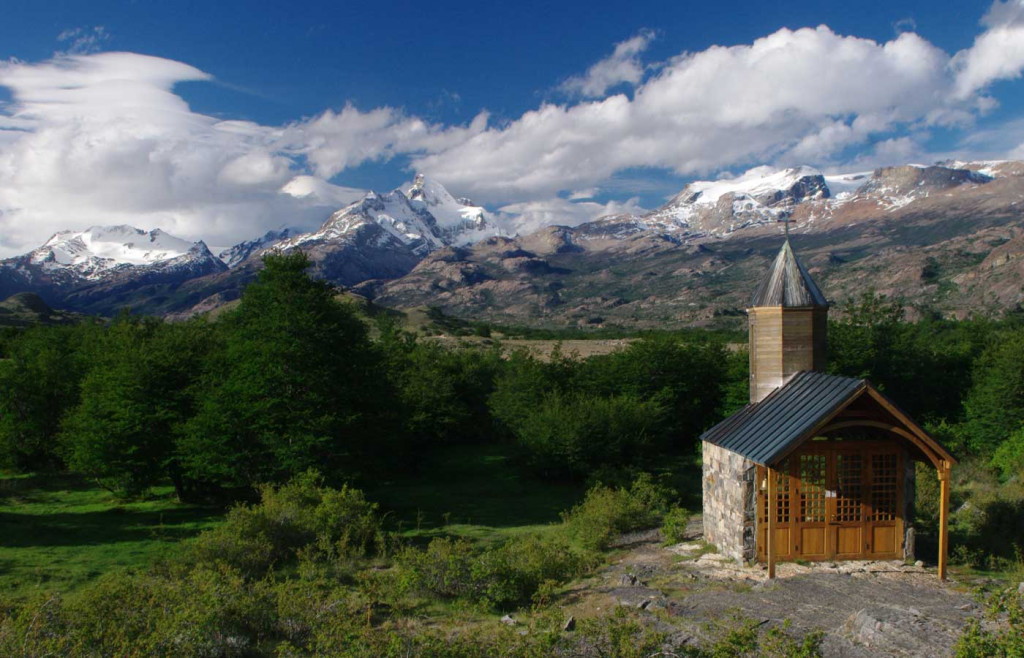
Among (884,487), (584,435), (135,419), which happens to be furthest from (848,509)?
(135,419)

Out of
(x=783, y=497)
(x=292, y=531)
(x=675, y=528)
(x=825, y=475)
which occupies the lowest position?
(x=675, y=528)

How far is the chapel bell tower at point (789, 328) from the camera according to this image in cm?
1636

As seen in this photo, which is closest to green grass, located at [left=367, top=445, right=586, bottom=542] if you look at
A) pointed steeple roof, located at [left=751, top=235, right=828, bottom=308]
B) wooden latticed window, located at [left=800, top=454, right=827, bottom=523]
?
wooden latticed window, located at [left=800, top=454, right=827, bottom=523]

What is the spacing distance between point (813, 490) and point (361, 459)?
48.9ft

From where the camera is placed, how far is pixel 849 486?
14805 millimetres

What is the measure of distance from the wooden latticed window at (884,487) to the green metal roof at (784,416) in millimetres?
1876

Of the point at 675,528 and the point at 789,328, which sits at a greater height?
the point at 789,328

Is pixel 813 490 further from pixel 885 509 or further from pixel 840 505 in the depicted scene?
pixel 885 509

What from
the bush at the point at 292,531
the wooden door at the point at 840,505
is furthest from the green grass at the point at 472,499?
the wooden door at the point at 840,505

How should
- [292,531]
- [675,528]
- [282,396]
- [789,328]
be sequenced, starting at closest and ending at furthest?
[789,328]
[292,531]
[675,528]
[282,396]

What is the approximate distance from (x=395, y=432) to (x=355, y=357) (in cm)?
582

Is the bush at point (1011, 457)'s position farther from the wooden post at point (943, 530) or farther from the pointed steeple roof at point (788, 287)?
the pointed steeple roof at point (788, 287)

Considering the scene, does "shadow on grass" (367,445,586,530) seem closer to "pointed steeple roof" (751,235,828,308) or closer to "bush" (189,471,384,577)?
"bush" (189,471,384,577)

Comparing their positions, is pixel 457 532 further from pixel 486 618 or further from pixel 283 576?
pixel 486 618
